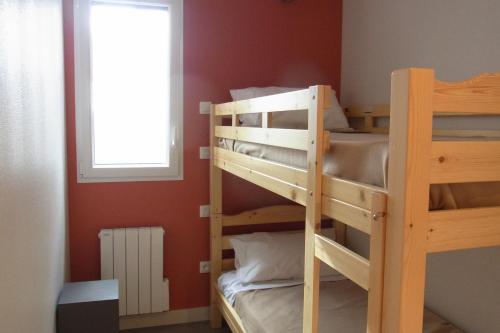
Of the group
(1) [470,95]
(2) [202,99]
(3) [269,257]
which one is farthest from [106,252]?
(1) [470,95]

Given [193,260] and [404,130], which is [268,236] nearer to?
[193,260]

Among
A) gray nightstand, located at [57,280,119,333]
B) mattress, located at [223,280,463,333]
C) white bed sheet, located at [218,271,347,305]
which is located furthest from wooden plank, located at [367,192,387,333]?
gray nightstand, located at [57,280,119,333]

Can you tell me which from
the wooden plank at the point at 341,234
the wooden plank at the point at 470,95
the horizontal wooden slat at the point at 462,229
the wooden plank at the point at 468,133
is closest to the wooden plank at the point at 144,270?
the wooden plank at the point at 341,234

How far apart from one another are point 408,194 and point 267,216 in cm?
211

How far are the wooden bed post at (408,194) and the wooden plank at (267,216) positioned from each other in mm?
1996

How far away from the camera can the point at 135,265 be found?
2924 millimetres

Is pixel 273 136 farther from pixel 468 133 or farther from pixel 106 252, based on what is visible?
pixel 106 252

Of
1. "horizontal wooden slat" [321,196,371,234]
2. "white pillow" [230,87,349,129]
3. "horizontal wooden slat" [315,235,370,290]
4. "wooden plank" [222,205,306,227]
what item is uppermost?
"white pillow" [230,87,349,129]

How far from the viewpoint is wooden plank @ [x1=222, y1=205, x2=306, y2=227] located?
3078 millimetres

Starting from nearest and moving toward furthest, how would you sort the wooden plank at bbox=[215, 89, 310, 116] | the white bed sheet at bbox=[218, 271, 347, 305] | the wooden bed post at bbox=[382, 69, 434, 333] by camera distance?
the wooden bed post at bbox=[382, 69, 434, 333], the wooden plank at bbox=[215, 89, 310, 116], the white bed sheet at bbox=[218, 271, 347, 305]

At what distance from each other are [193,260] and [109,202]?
27.7 inches

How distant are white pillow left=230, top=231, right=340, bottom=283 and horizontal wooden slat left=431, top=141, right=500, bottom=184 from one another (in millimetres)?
1674

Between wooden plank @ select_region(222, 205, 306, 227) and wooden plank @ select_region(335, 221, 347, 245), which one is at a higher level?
wooden plank @ select_region(222, 205, 306, 227)

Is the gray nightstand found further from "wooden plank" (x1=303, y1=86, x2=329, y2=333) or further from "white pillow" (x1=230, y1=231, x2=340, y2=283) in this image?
"wooden plank" (x1=303, y1=86, x2=329, y2=333)
